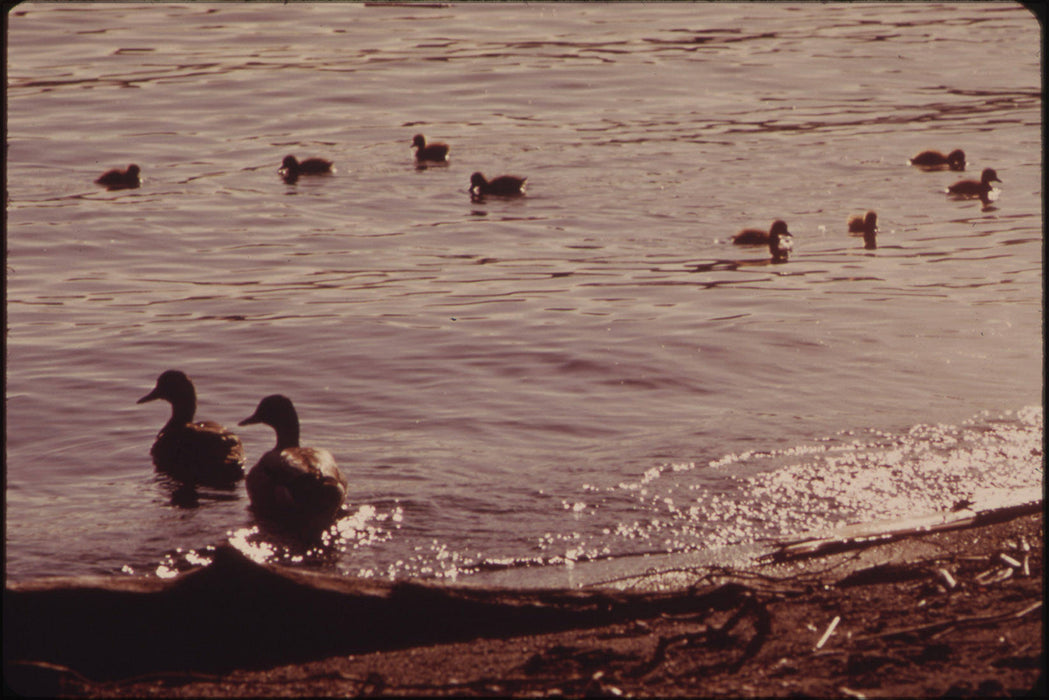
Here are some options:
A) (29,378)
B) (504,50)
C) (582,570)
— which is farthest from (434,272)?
(504,50)

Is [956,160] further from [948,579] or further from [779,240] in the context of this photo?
[948,579]

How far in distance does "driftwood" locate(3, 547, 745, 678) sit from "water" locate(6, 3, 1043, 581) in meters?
1.97

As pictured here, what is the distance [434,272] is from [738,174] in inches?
234

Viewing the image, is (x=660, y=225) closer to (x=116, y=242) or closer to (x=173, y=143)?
(x=116, y=242)

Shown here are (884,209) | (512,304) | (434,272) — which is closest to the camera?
(512,304)

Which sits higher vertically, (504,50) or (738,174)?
(504,50)

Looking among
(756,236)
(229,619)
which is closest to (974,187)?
(756,236)

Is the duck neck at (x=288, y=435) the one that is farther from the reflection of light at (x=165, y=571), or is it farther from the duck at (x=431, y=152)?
the duck at (x=431, y=152)

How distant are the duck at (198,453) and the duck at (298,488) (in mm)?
382

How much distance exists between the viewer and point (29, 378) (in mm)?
12039

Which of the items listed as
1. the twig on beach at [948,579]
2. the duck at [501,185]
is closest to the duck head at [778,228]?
the duck at [501,185]

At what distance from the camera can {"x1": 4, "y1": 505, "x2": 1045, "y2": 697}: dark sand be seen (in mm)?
4977

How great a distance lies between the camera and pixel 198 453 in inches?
387

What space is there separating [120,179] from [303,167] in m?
2.25
